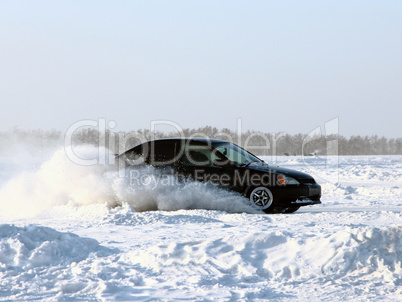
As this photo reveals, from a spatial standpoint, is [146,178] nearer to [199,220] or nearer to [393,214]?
[199,220]

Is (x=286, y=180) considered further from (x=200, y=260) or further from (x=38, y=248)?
(x=38, y=248)

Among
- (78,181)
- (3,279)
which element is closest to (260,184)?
(78,181)

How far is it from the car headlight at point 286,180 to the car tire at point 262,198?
32cm

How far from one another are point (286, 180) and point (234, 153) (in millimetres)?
1337

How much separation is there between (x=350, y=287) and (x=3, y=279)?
137 inches

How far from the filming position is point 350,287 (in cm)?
520

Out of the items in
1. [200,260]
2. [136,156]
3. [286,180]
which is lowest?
[200,260]

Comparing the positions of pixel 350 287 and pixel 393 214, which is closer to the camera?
pixel 350 287

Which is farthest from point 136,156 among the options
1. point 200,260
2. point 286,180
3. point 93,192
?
point 200,260

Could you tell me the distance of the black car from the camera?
428 inches

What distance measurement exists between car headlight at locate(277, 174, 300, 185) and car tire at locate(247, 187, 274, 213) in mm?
319

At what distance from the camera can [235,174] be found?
35.9 feet

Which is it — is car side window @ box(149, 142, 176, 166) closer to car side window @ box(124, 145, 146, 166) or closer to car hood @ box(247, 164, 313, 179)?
car side window @ box(124, 145, 146, 166)

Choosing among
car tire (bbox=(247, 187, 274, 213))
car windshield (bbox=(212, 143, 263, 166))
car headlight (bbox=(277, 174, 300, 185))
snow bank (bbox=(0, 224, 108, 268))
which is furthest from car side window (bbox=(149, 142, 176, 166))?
snow bank (bbox=(0, 224, 108, 268))
